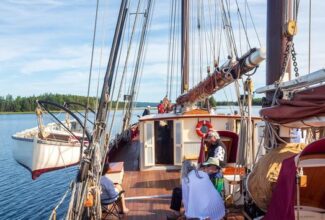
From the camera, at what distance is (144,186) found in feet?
28.8

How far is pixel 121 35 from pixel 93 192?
243cm

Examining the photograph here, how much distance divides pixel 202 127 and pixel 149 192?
10.8 feet

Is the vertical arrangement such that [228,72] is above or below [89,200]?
above

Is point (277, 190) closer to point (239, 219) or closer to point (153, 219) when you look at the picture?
point (239, 219)

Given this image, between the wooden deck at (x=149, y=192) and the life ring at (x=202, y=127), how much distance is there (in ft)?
4.26

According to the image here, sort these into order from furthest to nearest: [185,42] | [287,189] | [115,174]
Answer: [185,42]
[115,174]
[287,189]

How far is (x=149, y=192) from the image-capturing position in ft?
26.9

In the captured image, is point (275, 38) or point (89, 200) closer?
point (275, 38)

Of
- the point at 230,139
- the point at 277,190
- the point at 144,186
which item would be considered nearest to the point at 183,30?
the point at 230,139

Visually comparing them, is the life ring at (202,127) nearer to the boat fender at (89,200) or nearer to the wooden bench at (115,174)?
the wooden bench at (115,174)

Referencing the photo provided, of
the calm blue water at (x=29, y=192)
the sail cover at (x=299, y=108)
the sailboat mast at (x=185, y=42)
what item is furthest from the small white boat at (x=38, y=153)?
the sail cover at (x=299, y=108)

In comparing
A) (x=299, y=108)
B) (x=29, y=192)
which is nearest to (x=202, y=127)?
(x=299, y=108)

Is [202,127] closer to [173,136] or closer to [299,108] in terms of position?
[173,136]

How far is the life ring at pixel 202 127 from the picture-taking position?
10.9m
